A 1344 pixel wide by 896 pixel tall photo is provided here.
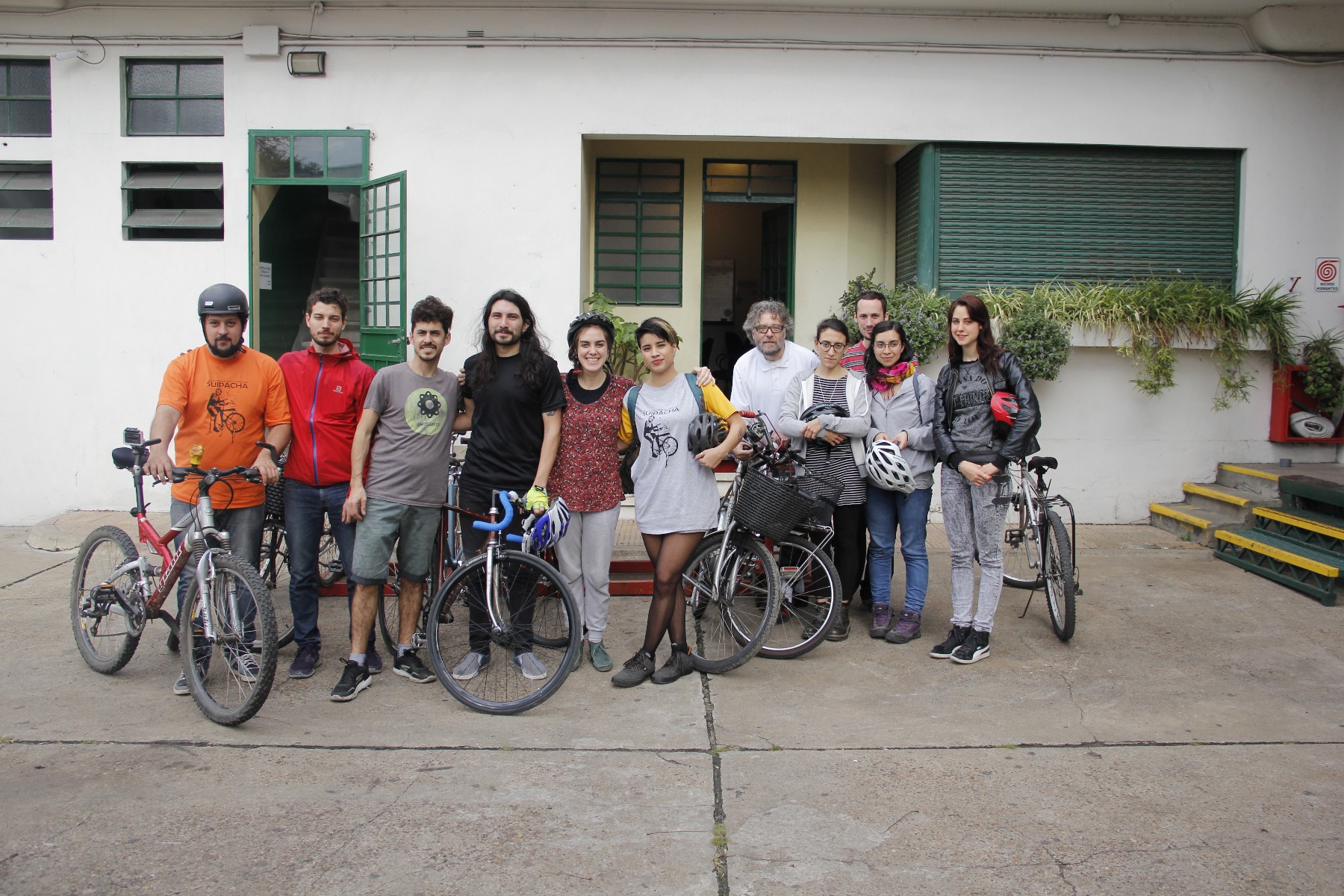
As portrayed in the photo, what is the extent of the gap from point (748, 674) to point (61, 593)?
456 cm

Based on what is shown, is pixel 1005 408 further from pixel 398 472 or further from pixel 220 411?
pixel 220 411

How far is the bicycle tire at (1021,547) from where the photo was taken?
19.0 ft

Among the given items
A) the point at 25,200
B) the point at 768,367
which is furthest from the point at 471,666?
the point at 25,200

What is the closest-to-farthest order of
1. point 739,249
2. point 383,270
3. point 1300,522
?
point 1300,522
point 383,270
point 739,249

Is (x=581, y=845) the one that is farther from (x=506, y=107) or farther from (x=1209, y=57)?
(x=1209, y=57)

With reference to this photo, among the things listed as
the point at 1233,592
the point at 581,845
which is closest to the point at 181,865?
the point at 581,845

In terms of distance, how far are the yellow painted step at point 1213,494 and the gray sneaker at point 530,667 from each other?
5759 mm

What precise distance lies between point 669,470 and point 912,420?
5.11 feet

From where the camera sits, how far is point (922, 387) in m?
5.55

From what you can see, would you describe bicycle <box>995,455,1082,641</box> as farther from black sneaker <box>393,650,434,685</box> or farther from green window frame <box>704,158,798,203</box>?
green window frame <box>704,158,798,203</box>

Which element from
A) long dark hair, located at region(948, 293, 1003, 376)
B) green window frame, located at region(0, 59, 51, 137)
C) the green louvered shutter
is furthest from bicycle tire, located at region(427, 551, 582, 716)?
green window frame, located at region(0, 59, 51, 137)

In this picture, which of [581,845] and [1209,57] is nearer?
[581,845]

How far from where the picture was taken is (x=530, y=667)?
468cm

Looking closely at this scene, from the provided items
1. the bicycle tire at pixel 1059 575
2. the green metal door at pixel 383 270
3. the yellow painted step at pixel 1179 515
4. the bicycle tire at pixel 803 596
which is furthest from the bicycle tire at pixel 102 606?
the yellow painted step at pixel 1179 515
